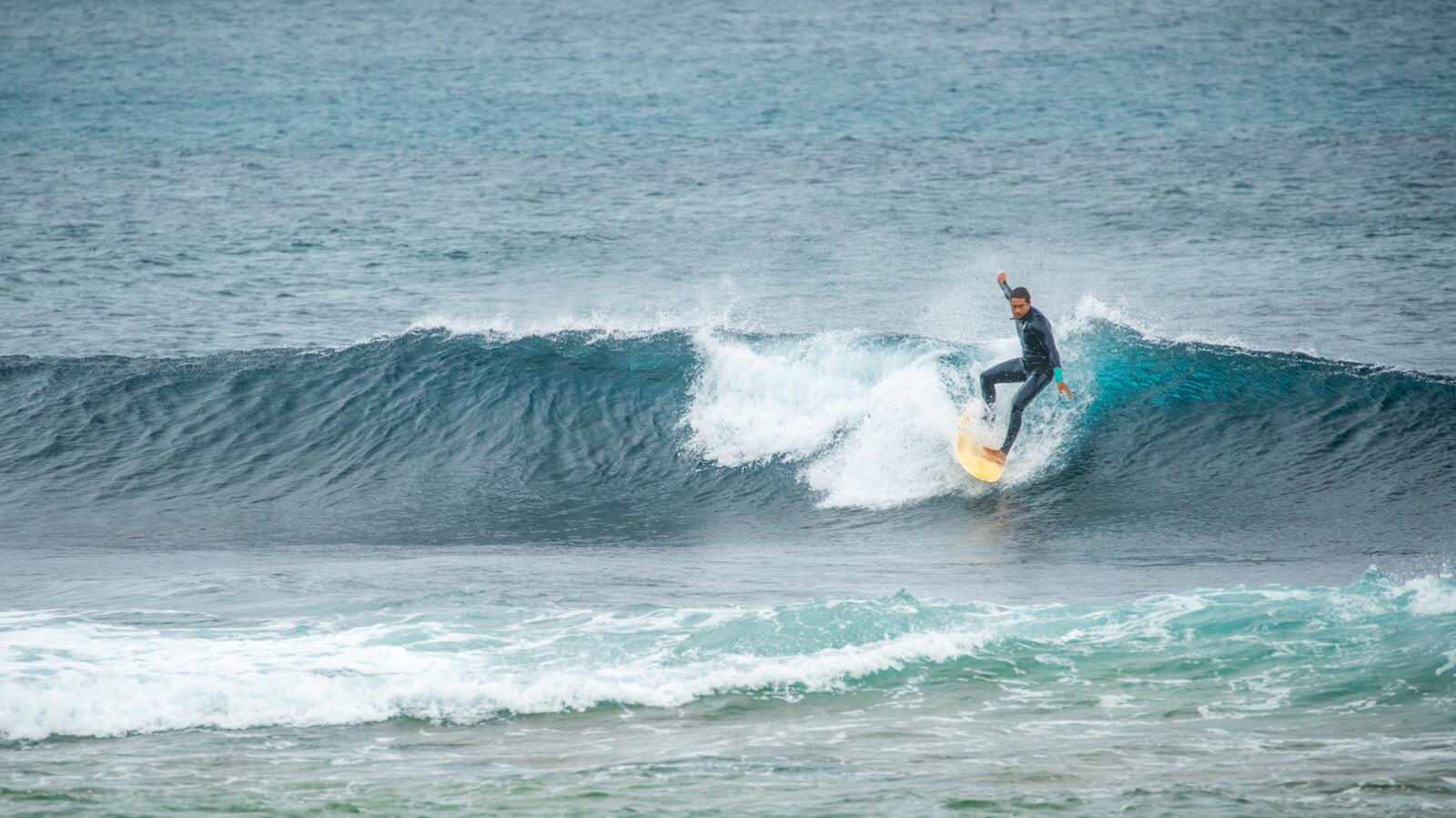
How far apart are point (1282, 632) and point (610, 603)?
15.4 feet

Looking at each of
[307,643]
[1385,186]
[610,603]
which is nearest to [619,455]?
[610,603]

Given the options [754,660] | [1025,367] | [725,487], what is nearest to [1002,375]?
[1025,367]

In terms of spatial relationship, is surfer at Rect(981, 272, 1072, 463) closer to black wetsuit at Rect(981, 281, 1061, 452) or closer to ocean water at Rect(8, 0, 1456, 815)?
black wetsuit at Rect(981, 281, 1061, 452)

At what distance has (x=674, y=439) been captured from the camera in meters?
15.0

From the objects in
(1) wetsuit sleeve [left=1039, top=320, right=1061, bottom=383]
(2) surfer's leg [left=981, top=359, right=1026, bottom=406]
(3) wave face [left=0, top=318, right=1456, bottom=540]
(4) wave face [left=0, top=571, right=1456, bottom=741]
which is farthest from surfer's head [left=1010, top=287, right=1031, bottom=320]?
(4) wave face [left=0, top=571, right=1456, bottom=741]

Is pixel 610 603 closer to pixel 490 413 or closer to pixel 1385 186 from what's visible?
pixel 490 413

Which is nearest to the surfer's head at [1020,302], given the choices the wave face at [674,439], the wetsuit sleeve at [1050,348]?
the wetsuit sleeve at [1050,348]

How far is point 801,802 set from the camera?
22.8 feet

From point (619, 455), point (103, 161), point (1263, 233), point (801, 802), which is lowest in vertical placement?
point (801, 802)

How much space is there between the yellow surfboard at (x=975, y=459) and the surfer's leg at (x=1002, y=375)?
470mm

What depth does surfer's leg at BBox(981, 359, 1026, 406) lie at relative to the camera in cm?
1280

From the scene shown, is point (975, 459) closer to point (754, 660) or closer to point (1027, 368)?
point (1027, 368)

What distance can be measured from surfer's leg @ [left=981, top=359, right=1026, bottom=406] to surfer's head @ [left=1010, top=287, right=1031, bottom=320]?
508mm

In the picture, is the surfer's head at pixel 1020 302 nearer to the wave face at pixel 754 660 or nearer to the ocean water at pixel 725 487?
the ocean water at pixel 725 487
